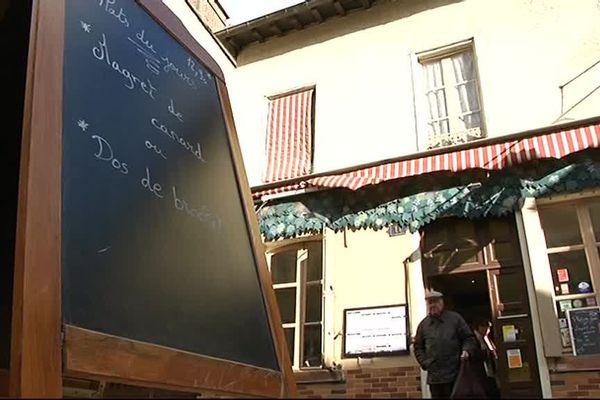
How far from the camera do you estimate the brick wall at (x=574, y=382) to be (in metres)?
5.93

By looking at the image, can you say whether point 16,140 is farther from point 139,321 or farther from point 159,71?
point 139,321

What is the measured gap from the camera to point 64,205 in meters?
1.68

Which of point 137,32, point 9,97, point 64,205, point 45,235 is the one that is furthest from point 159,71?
point 45,235

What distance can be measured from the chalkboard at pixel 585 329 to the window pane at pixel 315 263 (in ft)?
10.3

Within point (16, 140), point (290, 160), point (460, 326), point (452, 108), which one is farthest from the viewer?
point (290, 160)

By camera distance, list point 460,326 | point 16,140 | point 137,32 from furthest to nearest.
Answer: point 460,326, point 137,32, point 16,140

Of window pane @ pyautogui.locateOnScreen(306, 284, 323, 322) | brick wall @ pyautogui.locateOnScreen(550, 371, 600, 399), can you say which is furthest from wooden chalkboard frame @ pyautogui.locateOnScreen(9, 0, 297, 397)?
window pane @ pyautogui.locateOnScreen(306, 284, 323, 322)

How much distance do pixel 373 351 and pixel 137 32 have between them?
5376 millimetres

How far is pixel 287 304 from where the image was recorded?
26.5 ft

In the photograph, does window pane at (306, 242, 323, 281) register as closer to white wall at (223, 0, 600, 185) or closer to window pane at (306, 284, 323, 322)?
window pane at (306, 284, 323, 322)

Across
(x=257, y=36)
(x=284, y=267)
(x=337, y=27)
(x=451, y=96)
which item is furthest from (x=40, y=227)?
(x=257, y=36)

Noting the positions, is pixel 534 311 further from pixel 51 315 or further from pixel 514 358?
pixel 51 315

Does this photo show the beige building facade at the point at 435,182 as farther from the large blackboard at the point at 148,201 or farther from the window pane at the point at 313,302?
the large blackboard at the point at 148,201

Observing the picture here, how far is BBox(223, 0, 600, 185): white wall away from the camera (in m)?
7.56
